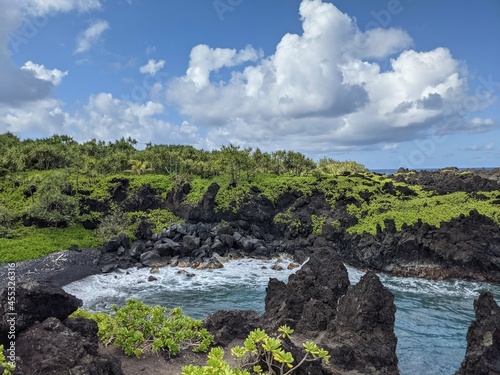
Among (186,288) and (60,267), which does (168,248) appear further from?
(60,267)

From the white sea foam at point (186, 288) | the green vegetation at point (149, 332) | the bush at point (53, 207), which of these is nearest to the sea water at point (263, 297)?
the white sea foam at point (186, 288)

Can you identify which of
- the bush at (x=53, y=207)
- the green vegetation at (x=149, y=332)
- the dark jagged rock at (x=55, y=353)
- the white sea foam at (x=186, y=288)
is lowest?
the white sea foam at (x=186, y=288)

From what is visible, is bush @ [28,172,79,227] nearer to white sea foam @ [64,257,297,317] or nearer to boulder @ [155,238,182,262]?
boulder @ [155,238,182,262]

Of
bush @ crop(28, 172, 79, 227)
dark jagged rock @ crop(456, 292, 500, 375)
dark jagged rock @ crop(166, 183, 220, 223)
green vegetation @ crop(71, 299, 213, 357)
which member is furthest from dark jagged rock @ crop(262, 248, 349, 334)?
bush @ crop(28, 172, 79, 227)

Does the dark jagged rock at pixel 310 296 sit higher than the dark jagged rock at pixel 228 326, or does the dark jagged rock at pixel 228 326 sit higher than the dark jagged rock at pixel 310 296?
the dark jagged rock at pixel 310 296

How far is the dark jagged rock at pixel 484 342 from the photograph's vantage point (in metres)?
10.7

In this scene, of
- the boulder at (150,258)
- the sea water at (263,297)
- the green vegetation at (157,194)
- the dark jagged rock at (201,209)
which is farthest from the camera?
the dark jagged rock at (201,209)

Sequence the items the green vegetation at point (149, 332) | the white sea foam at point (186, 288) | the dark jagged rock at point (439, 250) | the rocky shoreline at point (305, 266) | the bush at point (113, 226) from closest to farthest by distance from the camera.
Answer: the rocky shoreline at point (305, 266)
the green vegetation at point (149, 332)
the white sea foam at point (186, 288)
the dark jagged rock at point (439, 250)
the bush at point (113, 226)

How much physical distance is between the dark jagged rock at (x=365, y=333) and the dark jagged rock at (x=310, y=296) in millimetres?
1009

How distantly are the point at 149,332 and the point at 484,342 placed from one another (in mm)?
10178

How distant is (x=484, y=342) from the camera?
36.5 feet

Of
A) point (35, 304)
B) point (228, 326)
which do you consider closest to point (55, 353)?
point (35, 304)

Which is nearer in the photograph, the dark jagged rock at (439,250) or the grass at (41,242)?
the dark jagged rock at (439,250)

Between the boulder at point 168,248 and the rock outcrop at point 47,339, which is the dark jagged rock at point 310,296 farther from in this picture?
the boulder at point 168,248
